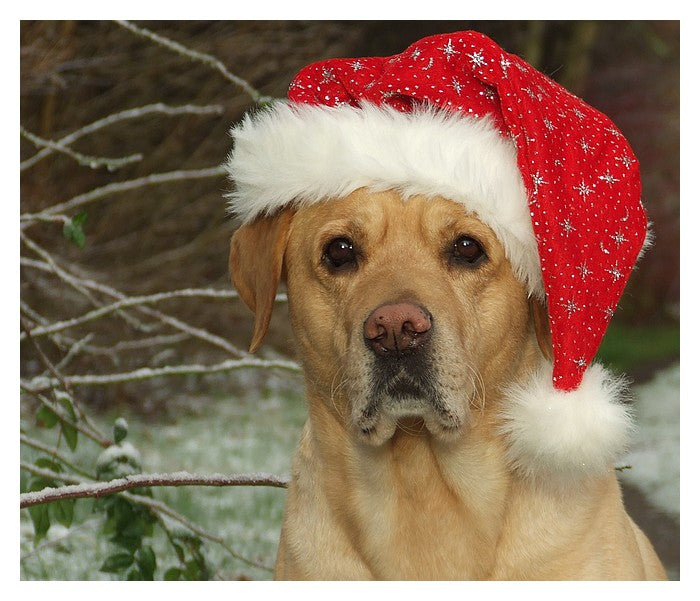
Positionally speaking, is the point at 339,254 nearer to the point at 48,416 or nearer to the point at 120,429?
the point at 120,429

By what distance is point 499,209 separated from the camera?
8.23ft

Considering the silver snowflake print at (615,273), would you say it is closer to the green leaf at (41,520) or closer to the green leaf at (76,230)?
the green leaf at (76,230)

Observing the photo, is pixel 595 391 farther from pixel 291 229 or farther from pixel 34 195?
pixel 34 195

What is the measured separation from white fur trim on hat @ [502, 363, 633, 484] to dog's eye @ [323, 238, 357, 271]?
0.54 metres

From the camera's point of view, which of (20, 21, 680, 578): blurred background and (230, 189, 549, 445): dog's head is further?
(20, 21, 680, 578): blurred background

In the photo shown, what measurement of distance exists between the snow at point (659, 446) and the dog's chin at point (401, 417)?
2.67 metres

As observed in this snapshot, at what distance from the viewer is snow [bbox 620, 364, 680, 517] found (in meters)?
5.05

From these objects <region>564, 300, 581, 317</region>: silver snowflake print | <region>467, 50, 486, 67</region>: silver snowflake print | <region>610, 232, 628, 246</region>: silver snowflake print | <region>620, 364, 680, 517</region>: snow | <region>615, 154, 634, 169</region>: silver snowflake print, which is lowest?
<region>620, 364, 680, 517</region>: snow

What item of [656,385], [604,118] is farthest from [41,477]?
[656,385]

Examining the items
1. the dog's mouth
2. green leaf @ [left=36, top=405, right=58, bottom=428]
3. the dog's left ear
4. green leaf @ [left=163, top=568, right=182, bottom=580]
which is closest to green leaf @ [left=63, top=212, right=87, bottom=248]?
green leaf @ [left=36, top=405, right=58, bottom=428]

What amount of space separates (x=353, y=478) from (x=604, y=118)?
3.96 ft

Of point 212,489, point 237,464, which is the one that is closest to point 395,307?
point 212,489

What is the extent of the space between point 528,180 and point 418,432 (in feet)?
2.44

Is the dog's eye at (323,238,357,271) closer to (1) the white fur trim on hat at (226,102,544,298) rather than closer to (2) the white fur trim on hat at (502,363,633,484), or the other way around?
(1) the white fur trim on hat at (226,102,544,298)
